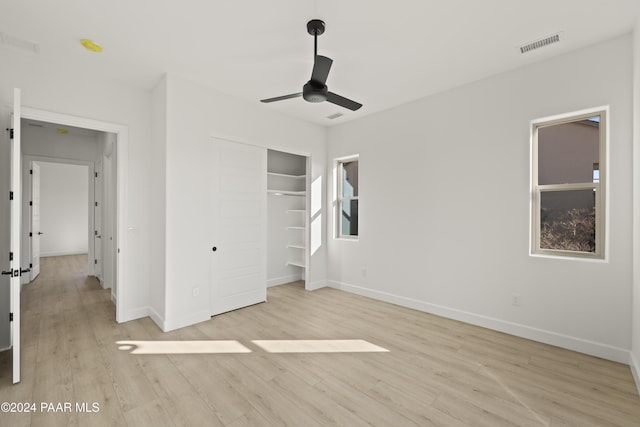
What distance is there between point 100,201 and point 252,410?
5.62m

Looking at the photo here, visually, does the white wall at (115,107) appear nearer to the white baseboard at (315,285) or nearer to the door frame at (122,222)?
the door frame at (122,222)

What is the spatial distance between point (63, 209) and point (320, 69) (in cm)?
1063

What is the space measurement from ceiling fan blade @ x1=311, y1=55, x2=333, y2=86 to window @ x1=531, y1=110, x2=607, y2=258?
99.7 inches

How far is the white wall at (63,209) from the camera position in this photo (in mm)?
8797

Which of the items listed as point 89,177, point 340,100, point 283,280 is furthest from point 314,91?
point 89,177

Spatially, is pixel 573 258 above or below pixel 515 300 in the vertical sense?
above

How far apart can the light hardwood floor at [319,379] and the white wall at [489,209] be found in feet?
1.15

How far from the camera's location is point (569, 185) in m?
3.04

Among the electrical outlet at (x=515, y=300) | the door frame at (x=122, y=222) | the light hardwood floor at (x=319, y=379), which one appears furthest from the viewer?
the door frame at (x=122, y=222)

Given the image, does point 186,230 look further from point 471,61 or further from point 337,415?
point 471,61

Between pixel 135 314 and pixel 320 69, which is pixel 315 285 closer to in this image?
pixel 135 314

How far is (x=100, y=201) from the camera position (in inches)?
226

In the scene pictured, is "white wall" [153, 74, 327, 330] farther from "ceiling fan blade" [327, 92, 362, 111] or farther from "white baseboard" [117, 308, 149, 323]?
"ceiling fan blade" [327, 92, 362, 111]

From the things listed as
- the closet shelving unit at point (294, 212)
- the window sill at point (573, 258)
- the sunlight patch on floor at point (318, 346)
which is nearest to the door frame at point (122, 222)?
the sunlight patch on floor at point (318, 346)
